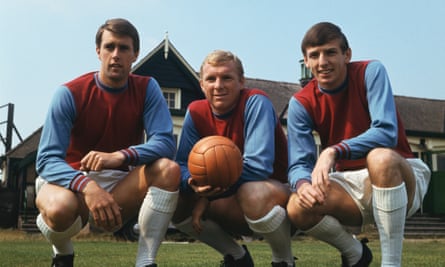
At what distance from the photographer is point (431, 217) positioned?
2327 cm

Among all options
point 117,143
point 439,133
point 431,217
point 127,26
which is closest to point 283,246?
point 117,143

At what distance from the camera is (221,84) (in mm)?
4176

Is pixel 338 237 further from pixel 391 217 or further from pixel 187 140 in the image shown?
pixel 187 140

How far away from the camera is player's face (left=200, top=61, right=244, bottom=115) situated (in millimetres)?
4160

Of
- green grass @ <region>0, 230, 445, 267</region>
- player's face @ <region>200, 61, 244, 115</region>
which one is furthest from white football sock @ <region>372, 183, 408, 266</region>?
green grass @ <region>0, 230, 445, 267</region>

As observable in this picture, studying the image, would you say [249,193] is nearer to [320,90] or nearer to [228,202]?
[228,202]

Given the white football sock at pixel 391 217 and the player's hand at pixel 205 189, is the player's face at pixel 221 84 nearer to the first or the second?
the player's hand at pixel 205 189

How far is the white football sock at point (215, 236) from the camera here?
4453 mm

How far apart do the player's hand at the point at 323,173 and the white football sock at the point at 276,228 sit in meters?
0.45

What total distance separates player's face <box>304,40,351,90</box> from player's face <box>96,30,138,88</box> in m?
1.30

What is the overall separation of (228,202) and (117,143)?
0.95 m

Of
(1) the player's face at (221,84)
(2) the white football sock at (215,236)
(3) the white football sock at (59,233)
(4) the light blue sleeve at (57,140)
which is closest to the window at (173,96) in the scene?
(2) the white football sock at (215,236)

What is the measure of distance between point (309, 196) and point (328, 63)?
1009mm

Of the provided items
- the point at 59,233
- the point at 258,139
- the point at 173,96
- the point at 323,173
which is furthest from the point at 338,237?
the point at 173,96
